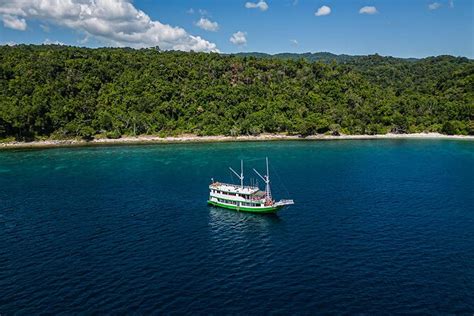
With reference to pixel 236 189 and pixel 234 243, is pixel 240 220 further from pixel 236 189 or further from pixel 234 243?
pixel 234 243

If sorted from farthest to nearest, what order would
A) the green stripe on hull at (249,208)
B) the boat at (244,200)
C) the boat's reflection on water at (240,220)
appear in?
the boat at (244,200) → the green stripe on hull at (249,208) → the boat's reflection on water at (240,220)

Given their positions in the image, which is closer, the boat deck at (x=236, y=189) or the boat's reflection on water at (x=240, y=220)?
the boat's reflection on water at (x=240, y=220)

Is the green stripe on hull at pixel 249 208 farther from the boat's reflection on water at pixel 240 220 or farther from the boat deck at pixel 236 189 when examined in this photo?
the boat deck at pixel 236 189

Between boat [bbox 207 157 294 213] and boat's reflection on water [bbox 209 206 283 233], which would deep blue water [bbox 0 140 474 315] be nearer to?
boat's reflection on water [bbox 209 206 283 233]

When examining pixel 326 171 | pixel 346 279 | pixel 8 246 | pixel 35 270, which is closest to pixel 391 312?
pixel 346 279

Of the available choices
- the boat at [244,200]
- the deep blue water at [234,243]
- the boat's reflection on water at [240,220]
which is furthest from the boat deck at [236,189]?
the deep blue water at [234,243]

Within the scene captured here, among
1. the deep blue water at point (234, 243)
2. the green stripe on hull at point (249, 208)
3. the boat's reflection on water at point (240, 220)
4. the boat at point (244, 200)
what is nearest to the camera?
the deep blue water at point (234, 243)

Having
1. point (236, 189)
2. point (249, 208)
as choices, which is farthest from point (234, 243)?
point (236, 189)

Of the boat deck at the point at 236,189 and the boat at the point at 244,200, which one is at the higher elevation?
the boat deck at the point at 236,189
